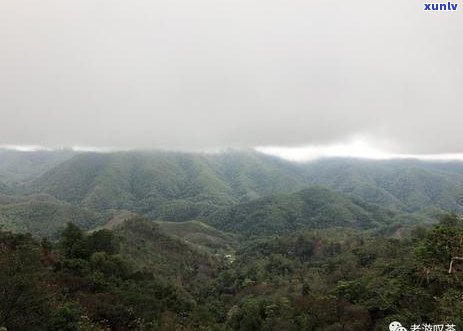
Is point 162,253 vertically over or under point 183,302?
under

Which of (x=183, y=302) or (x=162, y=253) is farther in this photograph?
(x=162, y=253)

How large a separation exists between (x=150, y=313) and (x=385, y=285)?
2746cm

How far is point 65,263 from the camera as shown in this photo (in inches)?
2448

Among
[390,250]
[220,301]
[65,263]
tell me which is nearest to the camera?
[65,263]

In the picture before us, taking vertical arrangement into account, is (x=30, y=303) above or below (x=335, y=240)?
above

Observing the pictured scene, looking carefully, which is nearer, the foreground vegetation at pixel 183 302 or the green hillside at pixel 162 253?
the foreground vegetation at pixel 183 302

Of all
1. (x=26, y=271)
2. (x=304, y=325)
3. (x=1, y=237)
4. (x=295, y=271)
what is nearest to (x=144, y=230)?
(x=295, y=271)

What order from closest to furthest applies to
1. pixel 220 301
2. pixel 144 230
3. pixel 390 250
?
pixel 390 250 → pixel 220 301 → pixel 144 230

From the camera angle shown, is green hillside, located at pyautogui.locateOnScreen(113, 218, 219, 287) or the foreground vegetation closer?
the foreground vegetation

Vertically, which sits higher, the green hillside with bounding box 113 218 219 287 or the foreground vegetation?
the foreground vegetation

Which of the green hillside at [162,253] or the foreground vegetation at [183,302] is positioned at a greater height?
the foreground vegetation at [183,302]

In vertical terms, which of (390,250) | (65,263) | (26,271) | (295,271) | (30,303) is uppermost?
(26,271)

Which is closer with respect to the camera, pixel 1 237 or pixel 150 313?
pixel 150 313

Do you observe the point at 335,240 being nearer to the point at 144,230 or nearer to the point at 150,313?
the point at 144,230
